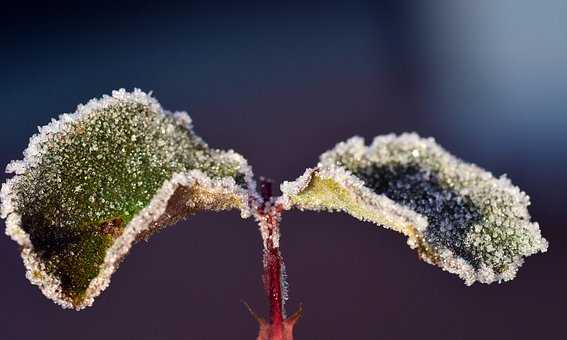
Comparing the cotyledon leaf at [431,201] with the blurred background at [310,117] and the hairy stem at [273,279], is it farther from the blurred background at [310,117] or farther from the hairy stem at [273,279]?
the blurred background at [310,117]

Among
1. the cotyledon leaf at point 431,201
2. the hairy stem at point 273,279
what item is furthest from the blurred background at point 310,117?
the hairy stem at point 273,279

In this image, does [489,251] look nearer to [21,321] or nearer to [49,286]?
[49,286]

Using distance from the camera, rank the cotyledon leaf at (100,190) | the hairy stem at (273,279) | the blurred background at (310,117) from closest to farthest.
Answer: the cotyledon leaf at (100,190), the hairy stem at (273,279), the blurred background at (310,117)

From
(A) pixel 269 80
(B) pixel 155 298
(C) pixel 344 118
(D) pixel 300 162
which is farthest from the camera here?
(A) pixel 269 80

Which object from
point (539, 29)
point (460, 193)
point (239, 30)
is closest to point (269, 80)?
point (239, 30)

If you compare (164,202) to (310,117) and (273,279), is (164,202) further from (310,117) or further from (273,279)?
(310,117)

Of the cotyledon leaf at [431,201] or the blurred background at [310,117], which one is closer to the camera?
the cotyledon leaf at [431,201]

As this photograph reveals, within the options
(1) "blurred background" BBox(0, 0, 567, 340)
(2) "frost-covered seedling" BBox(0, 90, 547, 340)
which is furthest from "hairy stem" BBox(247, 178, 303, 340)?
(1) "blurred background" BBox(0, 0, 567, 340)

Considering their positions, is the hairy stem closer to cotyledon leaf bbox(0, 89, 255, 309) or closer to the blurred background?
cotyledon leaf bbox(0, 89, 255, 309)
